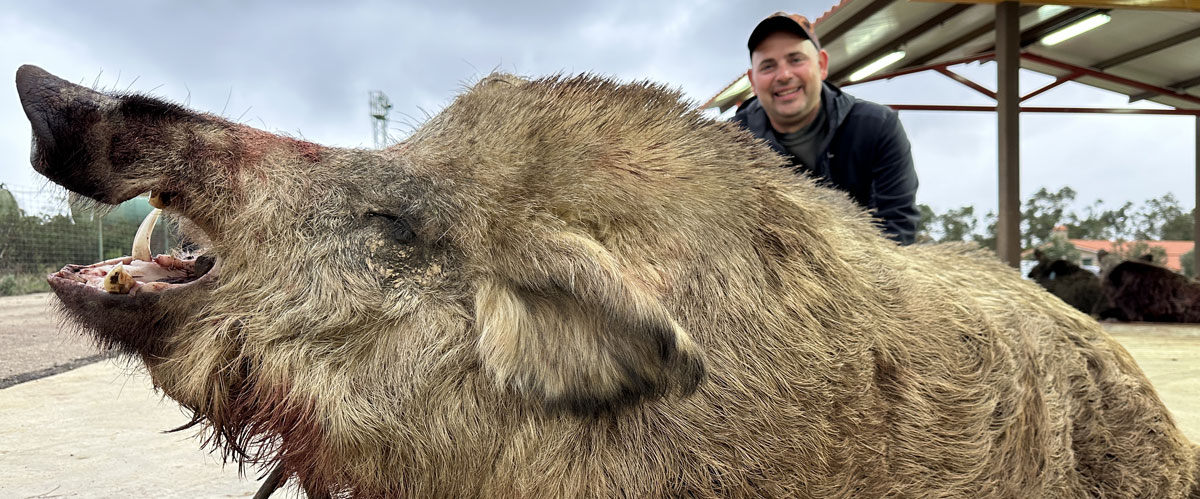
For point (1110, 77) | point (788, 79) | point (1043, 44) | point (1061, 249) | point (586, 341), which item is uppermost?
point (1043, 44)

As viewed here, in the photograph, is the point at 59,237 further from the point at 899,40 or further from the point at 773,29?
the point at 899,40

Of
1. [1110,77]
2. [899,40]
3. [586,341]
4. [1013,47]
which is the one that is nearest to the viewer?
[586,341]

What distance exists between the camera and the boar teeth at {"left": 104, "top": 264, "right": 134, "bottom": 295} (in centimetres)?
107

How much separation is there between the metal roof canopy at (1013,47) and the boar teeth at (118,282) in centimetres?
659

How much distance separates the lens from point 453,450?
106 cm

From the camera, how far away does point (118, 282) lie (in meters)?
1.07

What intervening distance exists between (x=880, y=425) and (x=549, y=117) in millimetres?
788

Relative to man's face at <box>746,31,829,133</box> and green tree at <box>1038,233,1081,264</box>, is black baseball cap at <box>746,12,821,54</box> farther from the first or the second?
green tree at <box>1038,233,1081,264</box>

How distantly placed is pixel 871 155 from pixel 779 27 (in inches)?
24.4

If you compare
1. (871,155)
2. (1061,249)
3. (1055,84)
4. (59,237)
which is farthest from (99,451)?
(1061,249)

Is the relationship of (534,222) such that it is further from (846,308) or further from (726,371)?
(846,308)

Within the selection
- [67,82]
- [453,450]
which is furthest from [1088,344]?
[67,82]

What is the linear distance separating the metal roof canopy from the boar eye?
6.28m

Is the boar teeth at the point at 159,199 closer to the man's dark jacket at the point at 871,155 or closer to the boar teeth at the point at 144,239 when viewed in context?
the boar teeth at the point at 144,239
